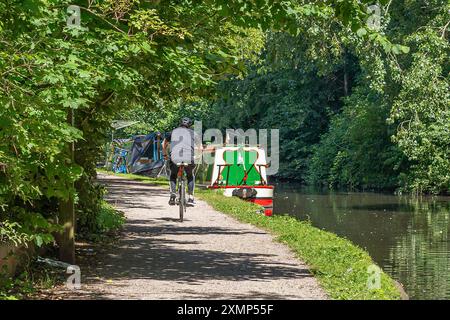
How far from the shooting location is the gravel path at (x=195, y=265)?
1186 centimetres

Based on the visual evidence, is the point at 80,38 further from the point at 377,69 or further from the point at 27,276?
the point at 377,69

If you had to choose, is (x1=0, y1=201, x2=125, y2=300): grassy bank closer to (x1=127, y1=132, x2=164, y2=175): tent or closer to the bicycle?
the bicycle

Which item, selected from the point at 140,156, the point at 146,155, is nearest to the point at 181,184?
the point at 146,155

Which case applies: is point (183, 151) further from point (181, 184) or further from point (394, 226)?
point (394, 226)

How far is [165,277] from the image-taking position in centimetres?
1320

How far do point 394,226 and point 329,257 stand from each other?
12.5 meters

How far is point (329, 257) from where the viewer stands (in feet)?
50.8

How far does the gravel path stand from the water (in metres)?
2.10

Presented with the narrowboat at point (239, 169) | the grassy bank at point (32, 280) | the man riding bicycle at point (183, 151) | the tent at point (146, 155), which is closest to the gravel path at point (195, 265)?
the grassy bank at point (32, 280)

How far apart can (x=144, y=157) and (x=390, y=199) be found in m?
17.2

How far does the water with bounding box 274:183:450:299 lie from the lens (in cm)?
1703

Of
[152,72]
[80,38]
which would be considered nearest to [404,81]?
[152,72]

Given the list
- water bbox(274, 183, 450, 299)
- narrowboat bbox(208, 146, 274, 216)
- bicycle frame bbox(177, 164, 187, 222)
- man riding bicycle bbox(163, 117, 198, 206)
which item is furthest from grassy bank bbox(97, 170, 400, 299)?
narrowboat bbox(208, 146, 274, 216)

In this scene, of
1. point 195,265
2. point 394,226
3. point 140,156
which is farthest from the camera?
point 140,156
